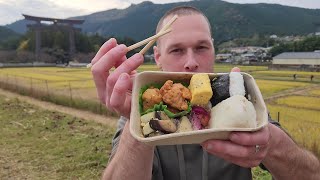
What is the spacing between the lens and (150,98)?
1.44m

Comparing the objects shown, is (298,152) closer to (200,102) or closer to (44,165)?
(200,102)

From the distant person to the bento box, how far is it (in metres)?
0.04

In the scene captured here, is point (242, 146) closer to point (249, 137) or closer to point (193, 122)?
Result: point (249, 137)

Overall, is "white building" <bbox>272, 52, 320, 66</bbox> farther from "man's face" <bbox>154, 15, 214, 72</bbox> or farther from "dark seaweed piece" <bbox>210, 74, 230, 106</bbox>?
"dark seaweed piece" <bbox>210, 74, 230, 106</bbox>

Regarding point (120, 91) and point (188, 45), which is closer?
point (120, 91)

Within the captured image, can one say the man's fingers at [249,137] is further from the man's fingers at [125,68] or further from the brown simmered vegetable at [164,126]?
the man's fingers at [125,68]

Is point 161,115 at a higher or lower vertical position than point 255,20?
lower

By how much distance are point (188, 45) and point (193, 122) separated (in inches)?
32.1

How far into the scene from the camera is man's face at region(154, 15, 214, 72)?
82.3 inches

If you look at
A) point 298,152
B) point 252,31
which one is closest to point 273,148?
point 298,152

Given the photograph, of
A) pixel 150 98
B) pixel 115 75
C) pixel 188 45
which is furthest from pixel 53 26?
pixel 150 98

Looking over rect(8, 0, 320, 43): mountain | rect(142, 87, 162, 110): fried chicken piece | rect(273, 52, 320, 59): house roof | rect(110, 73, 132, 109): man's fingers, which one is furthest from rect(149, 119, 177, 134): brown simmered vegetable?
rect(8, 0, 320, 43): mountain

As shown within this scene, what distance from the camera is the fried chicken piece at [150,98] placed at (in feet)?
4.71

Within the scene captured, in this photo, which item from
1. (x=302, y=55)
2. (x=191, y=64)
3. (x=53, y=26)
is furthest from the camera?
(x=53, y=26)
